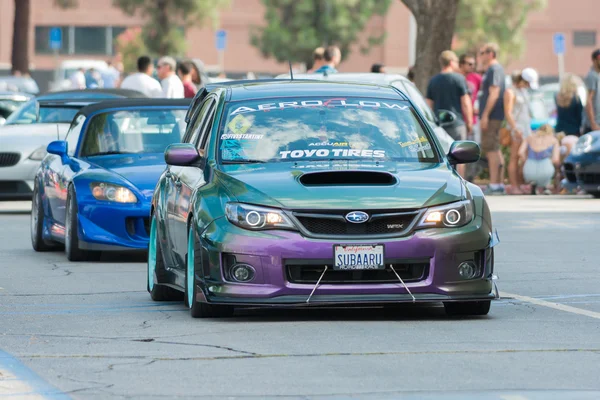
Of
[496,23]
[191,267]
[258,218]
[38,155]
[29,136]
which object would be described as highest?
[496,23]

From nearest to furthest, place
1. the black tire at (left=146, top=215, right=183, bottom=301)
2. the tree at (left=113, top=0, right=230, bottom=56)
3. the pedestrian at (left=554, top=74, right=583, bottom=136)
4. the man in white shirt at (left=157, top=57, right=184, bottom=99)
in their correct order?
the black tire at (left=146, top=215, right=183, bottom=301), the man in white shirt at (left=157, top=57, right=184, bottom=99), the pedestrian at (left=554, top=74, right=583, bottom=136), the tree at (left=113, top=0, right=230, bottom=56)

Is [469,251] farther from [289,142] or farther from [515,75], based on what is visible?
[515,75]

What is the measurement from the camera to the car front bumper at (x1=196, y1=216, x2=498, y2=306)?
9.22 m

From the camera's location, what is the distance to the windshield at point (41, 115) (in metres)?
21.4

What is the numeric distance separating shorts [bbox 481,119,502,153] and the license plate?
49.0 feet

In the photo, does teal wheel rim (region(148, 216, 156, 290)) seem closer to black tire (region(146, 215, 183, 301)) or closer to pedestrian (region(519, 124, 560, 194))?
black tire (region(146, 215, 183, 301))

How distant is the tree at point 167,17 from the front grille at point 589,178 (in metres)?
52.1

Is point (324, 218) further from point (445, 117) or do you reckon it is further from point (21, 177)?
point (21, 177)

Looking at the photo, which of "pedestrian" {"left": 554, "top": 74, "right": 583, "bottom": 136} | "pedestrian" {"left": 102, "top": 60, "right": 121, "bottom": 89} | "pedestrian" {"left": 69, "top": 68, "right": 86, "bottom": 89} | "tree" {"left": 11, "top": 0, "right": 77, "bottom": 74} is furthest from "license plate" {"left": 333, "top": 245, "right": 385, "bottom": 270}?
"tree" {"left": 11, "top": 0, "right": 77, "bottom": 74}

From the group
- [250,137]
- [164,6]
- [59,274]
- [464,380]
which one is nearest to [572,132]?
[59,274]

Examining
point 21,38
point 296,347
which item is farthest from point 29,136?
point 21,38

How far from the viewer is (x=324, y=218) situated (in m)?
9.25

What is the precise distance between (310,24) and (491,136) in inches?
2103

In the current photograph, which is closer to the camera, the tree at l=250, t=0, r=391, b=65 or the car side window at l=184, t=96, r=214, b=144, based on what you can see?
the car side window at l=184, t=96, r=214, b=144
